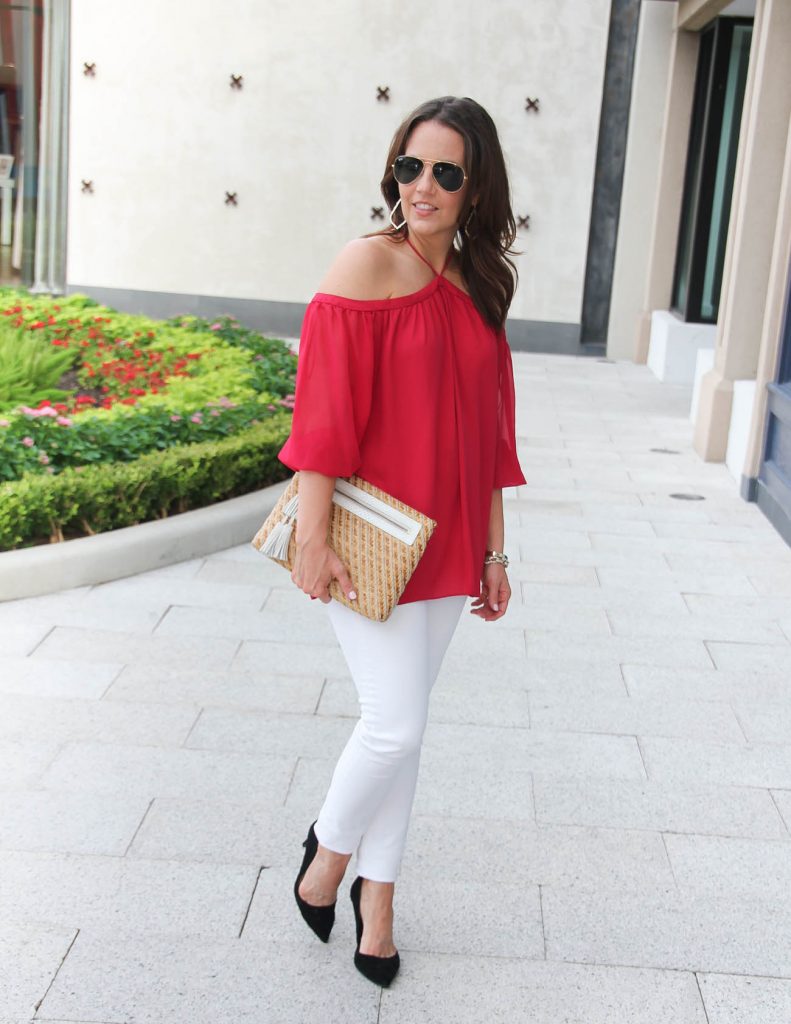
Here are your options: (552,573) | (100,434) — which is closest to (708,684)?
(552,573)

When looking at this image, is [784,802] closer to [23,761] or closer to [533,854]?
[533,854]

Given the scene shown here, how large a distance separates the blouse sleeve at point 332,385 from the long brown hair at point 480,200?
310 millimetres

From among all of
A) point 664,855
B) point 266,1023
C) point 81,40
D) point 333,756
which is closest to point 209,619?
point 333,756

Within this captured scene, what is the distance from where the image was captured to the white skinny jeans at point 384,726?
254cm

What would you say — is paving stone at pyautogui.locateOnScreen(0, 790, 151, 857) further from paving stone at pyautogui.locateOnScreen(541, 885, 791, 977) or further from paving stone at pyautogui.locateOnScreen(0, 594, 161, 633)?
→ paving stone at pyautogui.locateOnScreen(0, 594, 161, 633)

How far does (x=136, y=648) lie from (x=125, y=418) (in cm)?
221

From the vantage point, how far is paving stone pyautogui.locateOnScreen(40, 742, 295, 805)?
364 centimetres

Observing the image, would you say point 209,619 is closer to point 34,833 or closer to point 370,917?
point 34,833

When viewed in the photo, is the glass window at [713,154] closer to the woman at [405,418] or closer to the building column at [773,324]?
the building column at [773,324]

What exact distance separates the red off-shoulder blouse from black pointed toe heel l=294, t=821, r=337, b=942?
28.8 inches

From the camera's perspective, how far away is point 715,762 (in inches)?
159

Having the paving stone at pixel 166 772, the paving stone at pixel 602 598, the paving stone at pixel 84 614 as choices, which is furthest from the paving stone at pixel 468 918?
the paving stone at pixel 602 598

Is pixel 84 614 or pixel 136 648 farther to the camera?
pixel 84 614

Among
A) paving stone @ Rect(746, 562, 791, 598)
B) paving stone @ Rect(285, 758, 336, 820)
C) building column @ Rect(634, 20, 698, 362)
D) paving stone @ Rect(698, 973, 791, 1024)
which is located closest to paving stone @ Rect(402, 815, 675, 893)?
paving stone @ Rect(285, 758, 336, 820)
